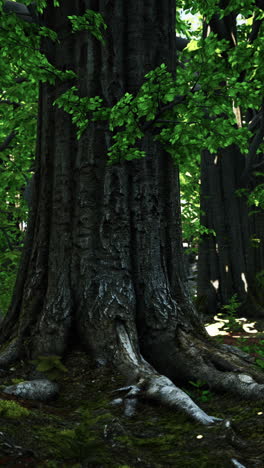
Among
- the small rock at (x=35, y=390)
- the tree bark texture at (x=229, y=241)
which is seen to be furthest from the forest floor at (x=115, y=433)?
the tree bark texture at (x=229, y=241)

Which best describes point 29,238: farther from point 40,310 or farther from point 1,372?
point 1,372

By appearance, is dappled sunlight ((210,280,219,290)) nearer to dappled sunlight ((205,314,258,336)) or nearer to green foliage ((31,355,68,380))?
dappled sunlight ((205,314,258,336))

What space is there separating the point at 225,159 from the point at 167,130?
847 cm

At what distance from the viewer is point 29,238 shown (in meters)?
6.28

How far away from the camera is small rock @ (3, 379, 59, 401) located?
4234mm

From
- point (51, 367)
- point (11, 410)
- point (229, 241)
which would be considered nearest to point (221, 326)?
point (229, 241)

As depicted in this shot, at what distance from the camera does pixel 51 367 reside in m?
4.89

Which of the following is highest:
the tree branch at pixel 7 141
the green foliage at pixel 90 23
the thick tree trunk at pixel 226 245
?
the tree branch at pixel 7 141

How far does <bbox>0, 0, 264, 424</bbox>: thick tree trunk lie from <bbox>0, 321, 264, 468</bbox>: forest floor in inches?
21.9

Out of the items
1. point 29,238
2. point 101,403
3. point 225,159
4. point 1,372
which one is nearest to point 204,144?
point 29,238

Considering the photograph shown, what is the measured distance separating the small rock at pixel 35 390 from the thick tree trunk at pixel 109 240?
2.36 feet

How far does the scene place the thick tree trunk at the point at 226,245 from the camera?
12797mm

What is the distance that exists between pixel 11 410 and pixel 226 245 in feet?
34.8

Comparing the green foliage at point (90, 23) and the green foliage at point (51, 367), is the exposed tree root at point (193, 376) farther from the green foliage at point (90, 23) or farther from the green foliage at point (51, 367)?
the green foliage at point (90, 23)
